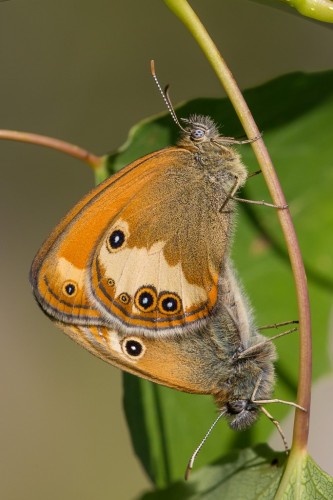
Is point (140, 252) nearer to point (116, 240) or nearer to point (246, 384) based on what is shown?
point (116, 240)

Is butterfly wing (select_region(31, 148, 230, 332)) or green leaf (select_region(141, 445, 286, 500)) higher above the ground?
butterfly wing (select_region(31, 148, 230, 332))

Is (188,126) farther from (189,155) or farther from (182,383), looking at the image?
(182,383)

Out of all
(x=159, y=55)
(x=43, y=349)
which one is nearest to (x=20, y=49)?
(x=159, y=55)

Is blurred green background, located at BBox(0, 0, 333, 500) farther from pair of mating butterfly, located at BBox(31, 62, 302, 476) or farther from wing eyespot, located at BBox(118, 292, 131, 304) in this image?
wing eyespot, located at BBox(118, 292, 131, 304)

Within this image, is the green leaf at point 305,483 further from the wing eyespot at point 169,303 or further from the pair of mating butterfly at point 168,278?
the wing eyespot at point 169,303

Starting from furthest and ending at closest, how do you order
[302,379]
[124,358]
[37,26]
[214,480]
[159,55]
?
1. [37,26]
2. [159,55]
3. [214,480]
4. [124,358]
5. [302,379]

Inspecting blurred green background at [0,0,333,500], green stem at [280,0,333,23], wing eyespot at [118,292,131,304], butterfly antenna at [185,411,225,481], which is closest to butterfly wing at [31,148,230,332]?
wing eyespot at [118,292,131,304]
